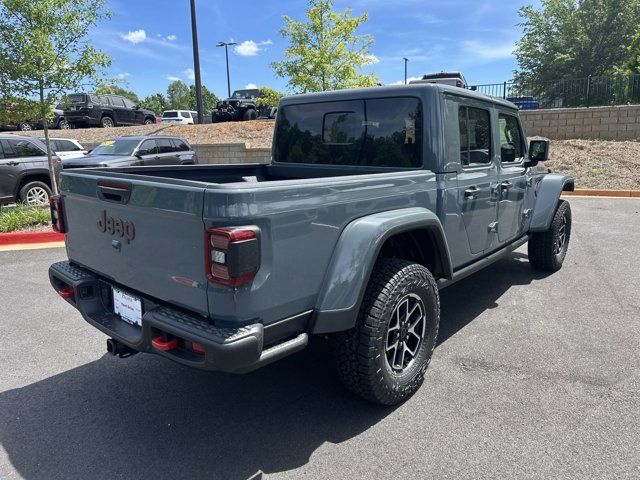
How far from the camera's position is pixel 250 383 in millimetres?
3340

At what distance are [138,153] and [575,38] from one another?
25.7m

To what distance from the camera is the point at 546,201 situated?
17.5ft

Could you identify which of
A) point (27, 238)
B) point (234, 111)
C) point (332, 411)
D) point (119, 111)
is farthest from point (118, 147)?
point (119, 111)

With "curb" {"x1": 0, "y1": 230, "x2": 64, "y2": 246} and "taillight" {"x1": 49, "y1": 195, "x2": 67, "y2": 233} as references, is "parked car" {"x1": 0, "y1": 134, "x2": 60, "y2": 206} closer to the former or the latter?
"curb" {"x1": 0, "y1": 230, "x2": 64, "y2": 246}

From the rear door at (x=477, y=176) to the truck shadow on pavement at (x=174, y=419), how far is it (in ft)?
5.15

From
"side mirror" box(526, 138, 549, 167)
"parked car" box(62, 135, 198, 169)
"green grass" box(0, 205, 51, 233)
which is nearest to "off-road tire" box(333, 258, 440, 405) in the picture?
"side mirror" box(526, 138, 549, 167)

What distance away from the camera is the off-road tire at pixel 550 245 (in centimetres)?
547

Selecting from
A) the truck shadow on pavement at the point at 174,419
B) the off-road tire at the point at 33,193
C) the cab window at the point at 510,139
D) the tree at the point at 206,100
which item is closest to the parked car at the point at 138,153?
the off-road tire at the point at 33,193

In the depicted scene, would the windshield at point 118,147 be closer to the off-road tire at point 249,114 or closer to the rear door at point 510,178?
the rear door at point 510,178

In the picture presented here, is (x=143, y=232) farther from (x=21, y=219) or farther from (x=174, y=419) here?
(x=21, y=219)

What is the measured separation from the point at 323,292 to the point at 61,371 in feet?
7.49

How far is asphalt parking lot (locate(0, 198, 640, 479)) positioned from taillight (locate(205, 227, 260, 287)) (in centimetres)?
106

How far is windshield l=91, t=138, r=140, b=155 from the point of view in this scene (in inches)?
522

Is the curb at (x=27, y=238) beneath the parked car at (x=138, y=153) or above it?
beneath
